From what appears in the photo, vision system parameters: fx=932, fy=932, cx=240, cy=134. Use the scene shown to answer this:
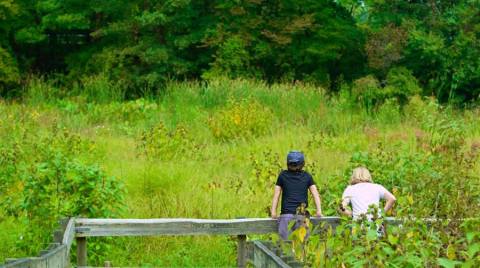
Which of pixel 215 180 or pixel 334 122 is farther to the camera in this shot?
pixel 334 122

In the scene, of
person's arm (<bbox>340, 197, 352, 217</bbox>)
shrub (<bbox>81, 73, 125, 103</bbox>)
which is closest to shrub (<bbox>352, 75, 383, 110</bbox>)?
shrub (<bbox>81, 73, 125, 103</bbox>)

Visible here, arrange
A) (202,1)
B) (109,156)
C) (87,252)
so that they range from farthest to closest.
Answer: (202,1)
(109,156)
(87,252)

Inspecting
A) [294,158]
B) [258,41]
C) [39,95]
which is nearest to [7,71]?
[39,95]

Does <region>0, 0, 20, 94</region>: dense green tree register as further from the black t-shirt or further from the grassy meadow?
the black t-shirt

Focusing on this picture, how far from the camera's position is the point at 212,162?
1486 cm

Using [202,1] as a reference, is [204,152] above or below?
below

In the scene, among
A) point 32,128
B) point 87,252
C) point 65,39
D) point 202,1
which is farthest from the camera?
point 65,39

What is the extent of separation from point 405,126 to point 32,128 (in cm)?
749

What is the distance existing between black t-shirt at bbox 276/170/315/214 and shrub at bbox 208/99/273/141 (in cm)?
829

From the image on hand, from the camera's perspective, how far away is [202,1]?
33.9 m

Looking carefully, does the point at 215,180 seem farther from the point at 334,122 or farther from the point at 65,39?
the point at 65,39

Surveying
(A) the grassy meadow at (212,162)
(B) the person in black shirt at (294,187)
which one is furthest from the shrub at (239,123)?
(B) the person in black shirt at (294,187)

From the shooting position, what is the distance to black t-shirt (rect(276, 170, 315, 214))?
902 cm

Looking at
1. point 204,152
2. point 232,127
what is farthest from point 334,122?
point 204,152
